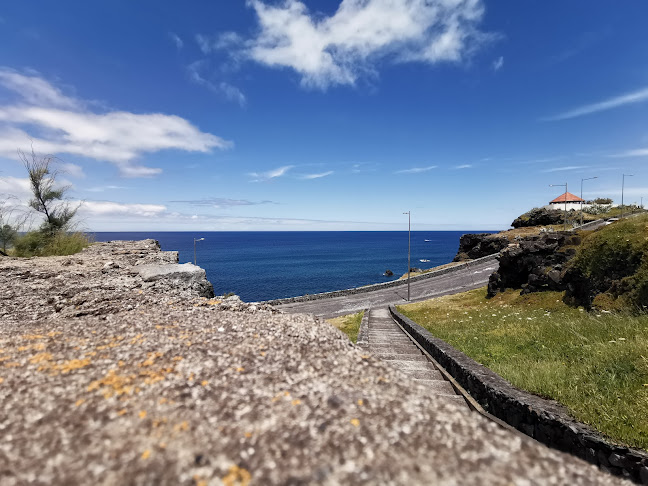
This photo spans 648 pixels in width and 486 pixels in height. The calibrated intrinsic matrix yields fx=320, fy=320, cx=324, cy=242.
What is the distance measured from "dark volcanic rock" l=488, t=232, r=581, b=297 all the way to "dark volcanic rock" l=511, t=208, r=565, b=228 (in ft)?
198

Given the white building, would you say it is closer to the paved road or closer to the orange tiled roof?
the orange tiled roof

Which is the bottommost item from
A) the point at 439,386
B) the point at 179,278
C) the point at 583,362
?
the point at 439,386

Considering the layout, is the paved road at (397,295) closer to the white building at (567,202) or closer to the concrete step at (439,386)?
the concrete step at (439,386)

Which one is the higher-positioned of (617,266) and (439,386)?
(617,266)

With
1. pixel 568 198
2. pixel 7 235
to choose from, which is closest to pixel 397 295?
pixel 7 235

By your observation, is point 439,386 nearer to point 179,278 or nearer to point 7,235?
point 179,278

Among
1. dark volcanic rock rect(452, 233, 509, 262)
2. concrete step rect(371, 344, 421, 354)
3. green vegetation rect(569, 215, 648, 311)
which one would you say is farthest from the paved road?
green vegetation rect(569, 215, 648, 311)

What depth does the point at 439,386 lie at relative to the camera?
31.2ft

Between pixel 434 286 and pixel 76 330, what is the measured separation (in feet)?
153

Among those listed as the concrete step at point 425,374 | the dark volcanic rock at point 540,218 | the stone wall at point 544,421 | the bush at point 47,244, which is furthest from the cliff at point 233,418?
the dark volcanic rock at point 540,218

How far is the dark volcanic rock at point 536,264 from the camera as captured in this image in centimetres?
2567

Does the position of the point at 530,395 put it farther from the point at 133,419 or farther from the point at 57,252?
the point at 57,252

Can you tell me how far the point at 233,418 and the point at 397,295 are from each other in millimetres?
42981

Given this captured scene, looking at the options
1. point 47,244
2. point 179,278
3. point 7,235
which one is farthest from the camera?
point 7,235
